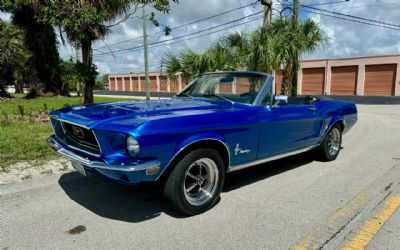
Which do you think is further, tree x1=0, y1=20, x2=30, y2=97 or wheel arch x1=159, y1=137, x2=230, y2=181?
tree x1=0, y1=20, x2=30, y2=97

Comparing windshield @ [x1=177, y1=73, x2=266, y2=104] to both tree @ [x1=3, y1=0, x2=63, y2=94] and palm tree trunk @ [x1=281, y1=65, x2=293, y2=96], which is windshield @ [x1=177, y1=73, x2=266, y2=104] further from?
tree @ [x1=3, y1=0, x2=63, y2=94]

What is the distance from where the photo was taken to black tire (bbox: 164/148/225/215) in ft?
11.4

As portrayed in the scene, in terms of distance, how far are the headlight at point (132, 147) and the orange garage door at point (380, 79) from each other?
29721mm

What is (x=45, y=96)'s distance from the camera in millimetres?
26547

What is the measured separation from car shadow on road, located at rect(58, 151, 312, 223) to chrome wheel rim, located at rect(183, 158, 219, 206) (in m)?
0.29

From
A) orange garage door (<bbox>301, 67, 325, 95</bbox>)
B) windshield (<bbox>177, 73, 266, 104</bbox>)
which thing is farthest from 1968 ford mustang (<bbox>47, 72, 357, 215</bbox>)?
orange garage door (<bbox>301, 67, 325, 95</bbox>)

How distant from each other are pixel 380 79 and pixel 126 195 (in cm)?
2959

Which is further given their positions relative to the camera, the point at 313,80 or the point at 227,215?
the point at 313,80

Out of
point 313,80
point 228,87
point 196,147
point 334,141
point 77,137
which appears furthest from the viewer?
point 313,80

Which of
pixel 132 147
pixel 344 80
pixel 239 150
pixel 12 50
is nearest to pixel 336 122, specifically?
pixel 239 150

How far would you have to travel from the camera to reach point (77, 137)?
3.76 metres

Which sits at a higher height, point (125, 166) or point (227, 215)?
point (125, 166)

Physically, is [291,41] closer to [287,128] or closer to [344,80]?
[287,128]

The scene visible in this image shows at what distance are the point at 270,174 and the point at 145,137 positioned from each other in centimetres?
284
